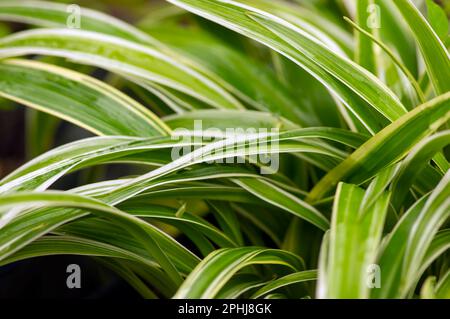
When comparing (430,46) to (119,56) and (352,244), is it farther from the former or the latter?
(119,56)

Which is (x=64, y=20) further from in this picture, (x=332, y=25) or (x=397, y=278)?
(x=397, y=278)

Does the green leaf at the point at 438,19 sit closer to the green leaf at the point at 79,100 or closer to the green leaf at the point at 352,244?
the green leaf at the point at 352,244

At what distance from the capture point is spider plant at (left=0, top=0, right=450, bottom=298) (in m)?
0.60

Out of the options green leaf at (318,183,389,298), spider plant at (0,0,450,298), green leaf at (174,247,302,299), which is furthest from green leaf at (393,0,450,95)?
green leaf at (174,247,302,299)

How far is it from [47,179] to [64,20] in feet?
1.49

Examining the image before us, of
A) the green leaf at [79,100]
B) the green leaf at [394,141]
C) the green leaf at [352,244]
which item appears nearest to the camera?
the green leaf at [352,244]

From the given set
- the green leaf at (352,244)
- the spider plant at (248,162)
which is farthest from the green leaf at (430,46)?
the green leaf at (352,244)

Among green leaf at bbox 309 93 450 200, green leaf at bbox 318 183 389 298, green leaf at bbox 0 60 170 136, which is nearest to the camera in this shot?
green leaf at bbox 318 183 389 298

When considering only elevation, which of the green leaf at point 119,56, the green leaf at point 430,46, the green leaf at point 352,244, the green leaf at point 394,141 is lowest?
the green leaf at point 352,244

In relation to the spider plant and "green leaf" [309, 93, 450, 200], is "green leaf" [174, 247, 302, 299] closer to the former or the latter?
the spider plant

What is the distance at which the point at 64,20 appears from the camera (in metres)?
1.02

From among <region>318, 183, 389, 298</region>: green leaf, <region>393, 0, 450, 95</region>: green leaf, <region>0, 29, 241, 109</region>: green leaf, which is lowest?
<region>318, 183, 389, 298</region>: green leaf

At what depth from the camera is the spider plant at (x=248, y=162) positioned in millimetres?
604

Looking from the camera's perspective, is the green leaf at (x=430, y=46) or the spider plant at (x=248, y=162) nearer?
the spider plant at (x=248, y=162)
